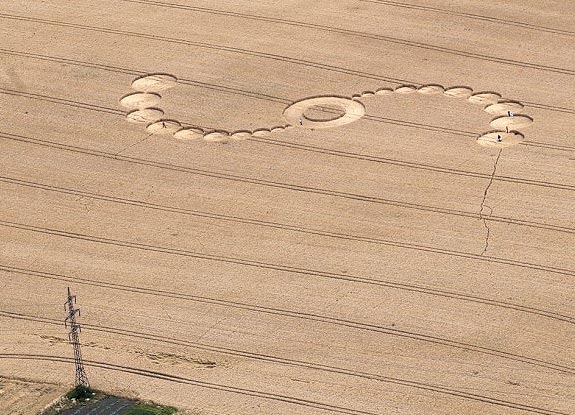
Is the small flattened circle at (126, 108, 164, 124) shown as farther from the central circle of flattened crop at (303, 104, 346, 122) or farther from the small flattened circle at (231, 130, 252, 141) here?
the central circle of flattened crop at (303, 104, 346, 122)

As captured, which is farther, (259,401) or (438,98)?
(438,98)

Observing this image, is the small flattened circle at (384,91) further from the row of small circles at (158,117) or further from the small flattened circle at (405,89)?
the row of small circles at (158,117)

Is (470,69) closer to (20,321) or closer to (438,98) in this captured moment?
(438,98)

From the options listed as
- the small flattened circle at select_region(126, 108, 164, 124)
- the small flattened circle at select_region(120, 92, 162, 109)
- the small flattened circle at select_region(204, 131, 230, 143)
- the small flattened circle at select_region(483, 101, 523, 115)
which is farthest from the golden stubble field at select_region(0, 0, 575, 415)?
the small flattened circle at select_region(126, 108, 164, 124)

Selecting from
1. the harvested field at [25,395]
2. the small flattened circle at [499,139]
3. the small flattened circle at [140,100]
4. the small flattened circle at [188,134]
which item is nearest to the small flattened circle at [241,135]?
the small flattened circle at [188,134]

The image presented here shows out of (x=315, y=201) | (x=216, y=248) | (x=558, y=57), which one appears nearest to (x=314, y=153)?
(x=315, y=201)

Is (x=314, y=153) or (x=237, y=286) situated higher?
(x=314, y=153)
